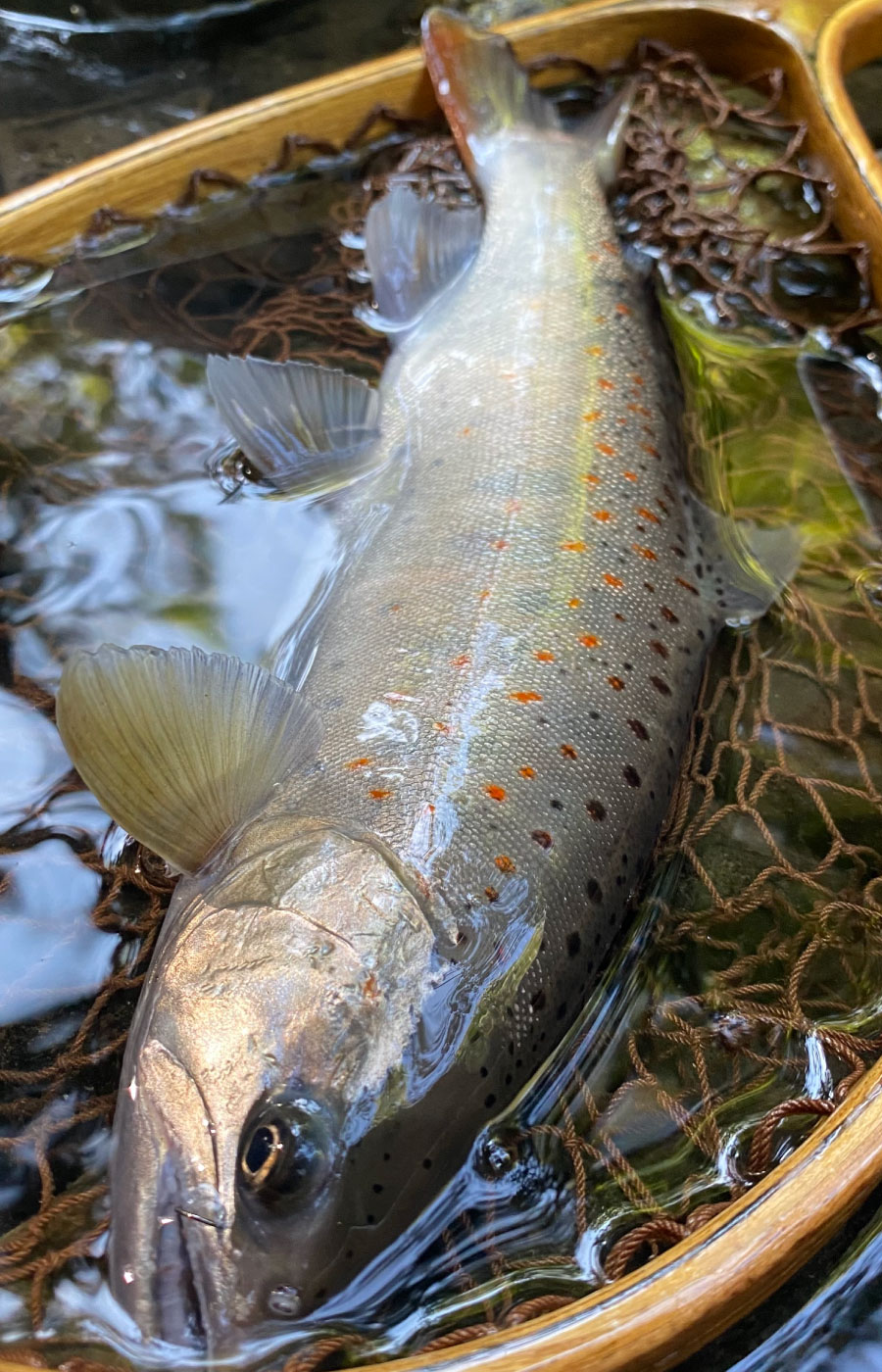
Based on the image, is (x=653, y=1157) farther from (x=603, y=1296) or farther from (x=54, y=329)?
(x=54, y=329)

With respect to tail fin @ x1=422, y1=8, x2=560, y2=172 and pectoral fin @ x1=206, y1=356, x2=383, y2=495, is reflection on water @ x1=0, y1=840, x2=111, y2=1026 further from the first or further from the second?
Answer: tail fin @ x1=422, y1=8, x2=560, y2=172

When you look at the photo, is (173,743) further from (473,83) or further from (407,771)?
(473,83)

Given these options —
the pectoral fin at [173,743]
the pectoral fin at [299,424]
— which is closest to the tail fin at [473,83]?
the pectoral fin at [299,424]

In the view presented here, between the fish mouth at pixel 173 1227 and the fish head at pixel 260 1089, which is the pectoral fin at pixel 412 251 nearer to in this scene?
the fish head at pixel 260 1089

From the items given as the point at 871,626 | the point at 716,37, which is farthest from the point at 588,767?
the point at 716,37

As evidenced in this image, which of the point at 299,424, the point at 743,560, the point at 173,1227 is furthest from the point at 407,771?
the point at 299,424

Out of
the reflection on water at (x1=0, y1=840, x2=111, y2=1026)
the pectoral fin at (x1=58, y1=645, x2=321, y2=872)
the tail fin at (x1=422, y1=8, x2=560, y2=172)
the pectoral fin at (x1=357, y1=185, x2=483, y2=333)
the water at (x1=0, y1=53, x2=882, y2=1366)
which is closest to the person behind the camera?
the water at (x1=0, y1=53, x2=882, y2=1366)

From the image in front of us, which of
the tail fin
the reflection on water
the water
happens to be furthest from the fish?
the tail fin
